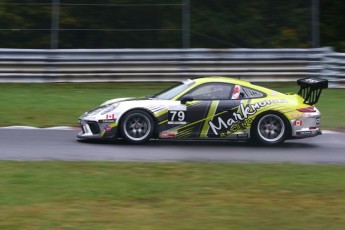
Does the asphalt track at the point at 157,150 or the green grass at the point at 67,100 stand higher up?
the green grass at the point at 67,100

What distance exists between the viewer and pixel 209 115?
40.3 feet

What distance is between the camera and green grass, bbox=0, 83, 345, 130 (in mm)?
15170

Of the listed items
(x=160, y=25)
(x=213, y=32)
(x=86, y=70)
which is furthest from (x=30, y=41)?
(x=213, y=32)

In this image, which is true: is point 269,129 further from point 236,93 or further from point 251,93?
point 236,93

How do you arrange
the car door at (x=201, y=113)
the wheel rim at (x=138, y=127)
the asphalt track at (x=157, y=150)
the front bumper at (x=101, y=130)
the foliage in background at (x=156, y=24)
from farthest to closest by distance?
the foliage in background at (x=156, y=24)
the car door at (x=201, y=113)
the wheel rim at (x=138, y=127)
the front bumper at (x=101, y=130)
the asphalt track at (x=157, y=150)

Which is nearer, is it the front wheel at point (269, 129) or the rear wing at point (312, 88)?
the front wheel at point (269, 129)

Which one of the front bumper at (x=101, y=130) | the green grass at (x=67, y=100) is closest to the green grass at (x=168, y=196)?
the front bumper at (x=101, y=130)

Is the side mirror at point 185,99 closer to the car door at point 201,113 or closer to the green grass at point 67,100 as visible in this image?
the car door at point 201,113

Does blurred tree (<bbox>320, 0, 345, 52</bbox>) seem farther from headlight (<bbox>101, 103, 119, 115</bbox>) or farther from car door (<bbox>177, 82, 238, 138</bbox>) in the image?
headlight (<bbox>101, 103, 119, 115</bbox>)

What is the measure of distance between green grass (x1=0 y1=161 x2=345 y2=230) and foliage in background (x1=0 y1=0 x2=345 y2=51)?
1068cm

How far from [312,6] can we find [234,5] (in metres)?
2.24

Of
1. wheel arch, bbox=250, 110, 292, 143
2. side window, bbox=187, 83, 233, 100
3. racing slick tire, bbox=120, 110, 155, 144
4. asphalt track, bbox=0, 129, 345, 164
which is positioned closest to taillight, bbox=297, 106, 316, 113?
wheel arch, bbox=250, 110, 292, 143

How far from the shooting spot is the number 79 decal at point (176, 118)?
12180 mm

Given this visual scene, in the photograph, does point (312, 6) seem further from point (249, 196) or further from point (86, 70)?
point (249, 196)
